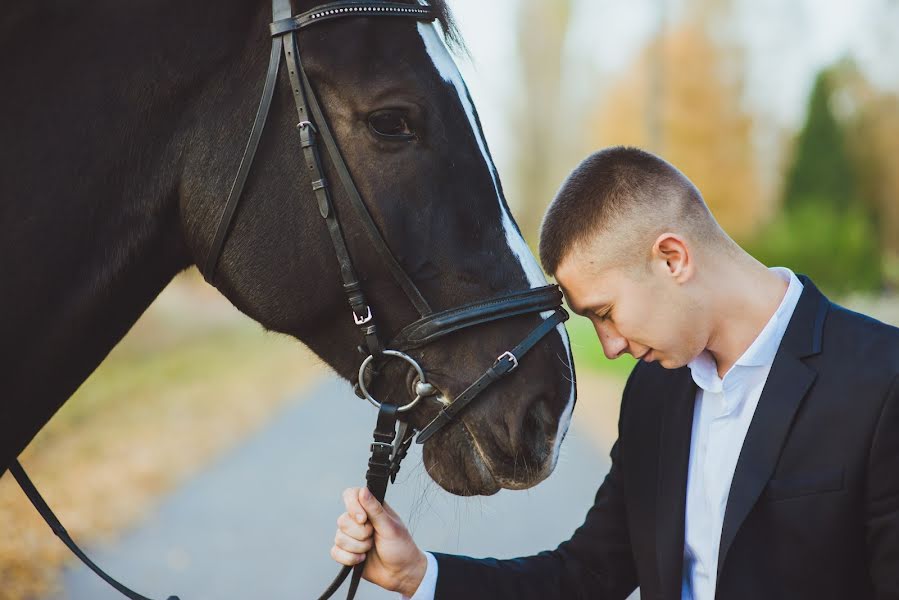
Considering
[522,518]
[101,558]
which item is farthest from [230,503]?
[522,518]

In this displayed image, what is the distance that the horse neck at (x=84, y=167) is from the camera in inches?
76.7

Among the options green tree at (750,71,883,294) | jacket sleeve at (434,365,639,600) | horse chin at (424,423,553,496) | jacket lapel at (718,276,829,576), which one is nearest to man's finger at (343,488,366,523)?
horse chin at (424,423,553,496)

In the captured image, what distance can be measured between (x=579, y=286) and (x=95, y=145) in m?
1.25

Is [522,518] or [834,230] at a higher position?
[522,518]

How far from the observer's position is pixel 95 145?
2.02 m

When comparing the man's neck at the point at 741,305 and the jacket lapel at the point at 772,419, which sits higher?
the man's neck at the point at 741,305

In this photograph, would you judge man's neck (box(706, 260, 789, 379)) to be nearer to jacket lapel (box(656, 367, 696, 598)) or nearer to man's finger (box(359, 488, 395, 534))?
jacket lapel (box(656, 367, 696, 598))

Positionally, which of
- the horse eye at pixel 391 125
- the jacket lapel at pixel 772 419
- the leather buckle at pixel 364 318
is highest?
the horse eye at pixel 391 125

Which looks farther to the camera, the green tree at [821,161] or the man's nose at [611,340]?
the green tree at [821,161]

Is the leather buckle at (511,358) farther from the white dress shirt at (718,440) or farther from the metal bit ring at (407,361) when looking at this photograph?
the white dress shirt at (718,440)

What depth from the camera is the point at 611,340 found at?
213 centimetres

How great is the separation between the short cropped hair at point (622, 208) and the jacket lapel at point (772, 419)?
331 mm

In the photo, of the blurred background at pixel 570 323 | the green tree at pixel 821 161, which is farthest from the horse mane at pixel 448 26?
the green tree at pixel 821 161

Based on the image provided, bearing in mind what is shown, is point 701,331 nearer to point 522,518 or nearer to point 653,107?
point 522,518
